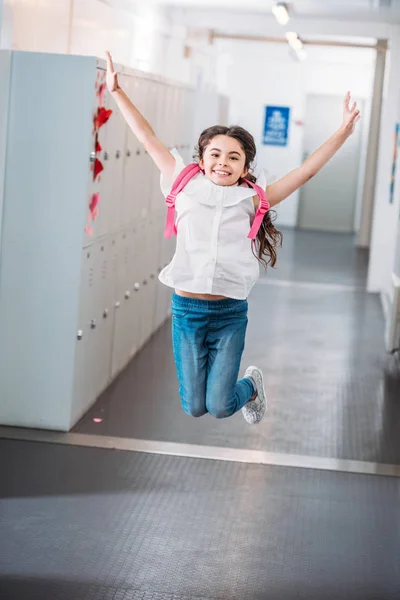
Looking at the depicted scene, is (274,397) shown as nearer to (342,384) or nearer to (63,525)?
(342,384)

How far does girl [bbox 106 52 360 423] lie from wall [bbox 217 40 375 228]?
1335 centimetres

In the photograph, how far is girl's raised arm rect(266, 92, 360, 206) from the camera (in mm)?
3614

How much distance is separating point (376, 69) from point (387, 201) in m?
4.61

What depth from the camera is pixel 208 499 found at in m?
4.77

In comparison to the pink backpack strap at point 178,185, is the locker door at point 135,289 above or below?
below

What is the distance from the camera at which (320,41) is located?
1397 centimetres

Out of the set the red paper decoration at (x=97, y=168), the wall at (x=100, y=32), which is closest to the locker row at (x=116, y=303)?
the red paper decoration at (x=97, y=168)

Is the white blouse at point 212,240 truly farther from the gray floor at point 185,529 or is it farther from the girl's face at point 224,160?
the gray floor at point 185,529

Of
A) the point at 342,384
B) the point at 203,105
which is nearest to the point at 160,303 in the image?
the point at 342,384

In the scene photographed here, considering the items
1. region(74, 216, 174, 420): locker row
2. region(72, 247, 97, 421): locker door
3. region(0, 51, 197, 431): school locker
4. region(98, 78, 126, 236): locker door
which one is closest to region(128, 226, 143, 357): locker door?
region(74, 216, 174, 420): locker row

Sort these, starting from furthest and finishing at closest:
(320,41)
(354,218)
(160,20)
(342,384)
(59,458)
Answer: (354,218)
(320,41)
(160,20)
(342,384)
(59,458)

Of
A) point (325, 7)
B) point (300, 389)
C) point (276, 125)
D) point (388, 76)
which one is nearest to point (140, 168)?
point (300, 389)

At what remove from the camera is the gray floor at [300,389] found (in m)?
5.75

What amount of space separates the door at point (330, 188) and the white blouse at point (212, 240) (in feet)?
47.4
